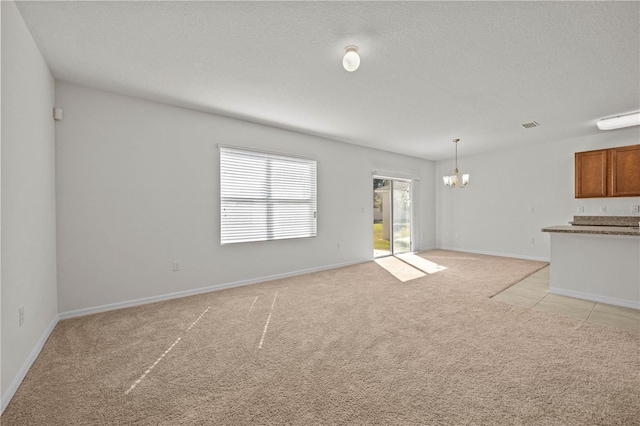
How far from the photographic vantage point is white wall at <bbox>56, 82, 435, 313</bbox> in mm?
3068

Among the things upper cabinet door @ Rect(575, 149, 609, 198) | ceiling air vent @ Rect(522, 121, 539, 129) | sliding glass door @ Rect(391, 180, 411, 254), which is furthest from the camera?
sliding glass door @ Rect(391, 180, 411, 254)

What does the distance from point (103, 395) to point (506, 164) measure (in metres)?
7.98

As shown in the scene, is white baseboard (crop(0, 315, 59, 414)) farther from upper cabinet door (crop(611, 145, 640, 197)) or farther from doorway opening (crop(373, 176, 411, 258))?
upper cabinet door (crop(611, 145, 640, 197))

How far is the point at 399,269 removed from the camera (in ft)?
17.7

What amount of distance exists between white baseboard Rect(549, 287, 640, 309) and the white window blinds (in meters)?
3.73

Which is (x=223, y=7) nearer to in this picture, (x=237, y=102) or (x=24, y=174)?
(x=237, y=102)

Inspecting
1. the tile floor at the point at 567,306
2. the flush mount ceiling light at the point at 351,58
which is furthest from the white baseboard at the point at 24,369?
the tile floor at the point at 567,306

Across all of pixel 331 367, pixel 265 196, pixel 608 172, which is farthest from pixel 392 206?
pixel 331 367

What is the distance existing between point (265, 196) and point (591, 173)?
5.98m

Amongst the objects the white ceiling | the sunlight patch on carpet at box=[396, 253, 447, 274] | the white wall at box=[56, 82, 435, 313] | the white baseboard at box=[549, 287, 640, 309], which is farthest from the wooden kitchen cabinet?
the white wall at box=[56, 82, 435, 313]

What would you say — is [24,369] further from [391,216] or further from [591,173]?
[591,173]

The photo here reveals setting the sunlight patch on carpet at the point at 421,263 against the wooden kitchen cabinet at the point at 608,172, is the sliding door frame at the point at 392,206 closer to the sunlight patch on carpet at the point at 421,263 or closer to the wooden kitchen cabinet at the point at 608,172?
the sunlight patch on carpet at the point at 421,263

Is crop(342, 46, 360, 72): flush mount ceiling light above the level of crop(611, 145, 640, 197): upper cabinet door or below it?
above

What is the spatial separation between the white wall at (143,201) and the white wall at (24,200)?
0.90 feet
